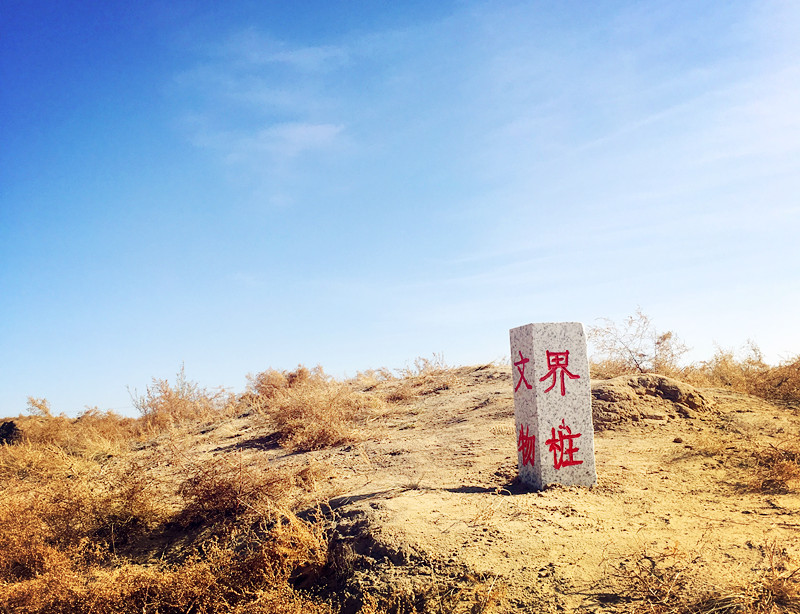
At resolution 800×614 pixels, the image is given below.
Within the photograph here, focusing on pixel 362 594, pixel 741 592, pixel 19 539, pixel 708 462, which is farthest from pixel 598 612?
pixel 19 539

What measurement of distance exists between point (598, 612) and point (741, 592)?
0.90m

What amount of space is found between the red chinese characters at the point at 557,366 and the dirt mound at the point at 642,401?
3.10m

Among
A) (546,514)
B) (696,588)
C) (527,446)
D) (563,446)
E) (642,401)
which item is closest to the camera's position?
(696,588)

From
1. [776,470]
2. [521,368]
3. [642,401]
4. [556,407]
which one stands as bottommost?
[776,470]

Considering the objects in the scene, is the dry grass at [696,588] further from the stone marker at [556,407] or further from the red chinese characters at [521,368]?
the red chinese characters at [521,368]

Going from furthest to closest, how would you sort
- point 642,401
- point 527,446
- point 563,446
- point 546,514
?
point 642,401 < point 527,446 < point 563,446 < point 546,514

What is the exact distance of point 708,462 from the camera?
22.5 ft

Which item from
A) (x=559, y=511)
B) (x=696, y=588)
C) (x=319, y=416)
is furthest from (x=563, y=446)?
(x=319, y=416)

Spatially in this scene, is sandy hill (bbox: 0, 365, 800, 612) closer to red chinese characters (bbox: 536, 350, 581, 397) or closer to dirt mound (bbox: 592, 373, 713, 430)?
dirt mound (bbox: 592, 373, 713, 430)

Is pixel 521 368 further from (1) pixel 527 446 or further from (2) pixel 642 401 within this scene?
(2) pixel 642 401

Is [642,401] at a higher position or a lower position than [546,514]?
higher

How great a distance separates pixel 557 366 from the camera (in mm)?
5945

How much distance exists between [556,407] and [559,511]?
47.1 inches

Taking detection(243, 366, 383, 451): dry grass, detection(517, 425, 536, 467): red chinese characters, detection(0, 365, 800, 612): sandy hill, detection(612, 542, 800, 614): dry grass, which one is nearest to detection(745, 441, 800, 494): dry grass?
detection(0, 365, 800, 612): sandy hill
